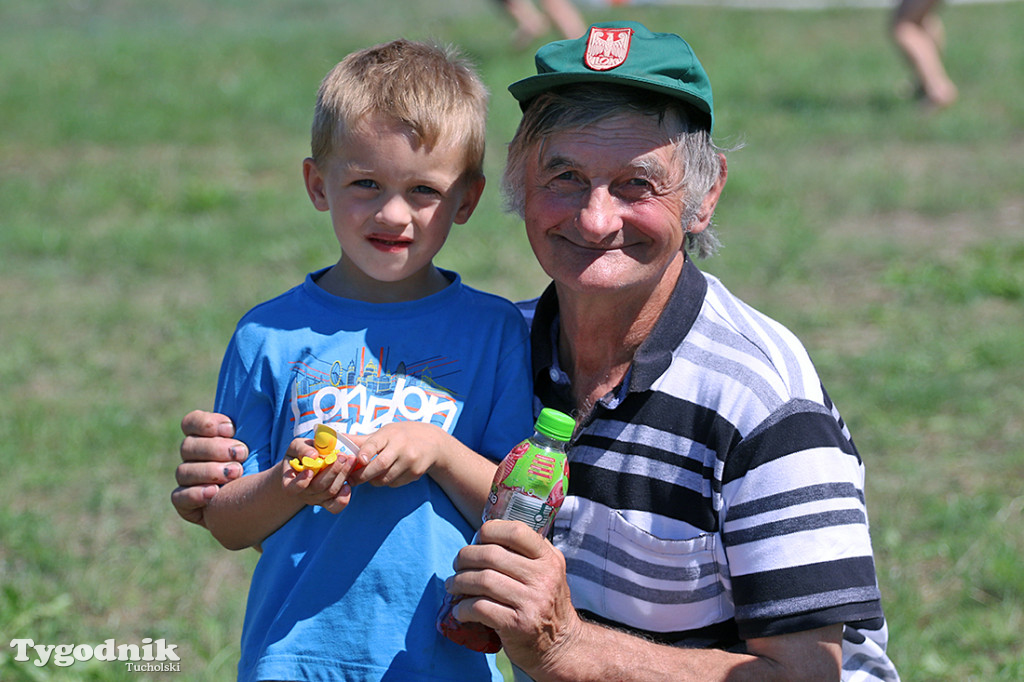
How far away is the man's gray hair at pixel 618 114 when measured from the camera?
7.57ft

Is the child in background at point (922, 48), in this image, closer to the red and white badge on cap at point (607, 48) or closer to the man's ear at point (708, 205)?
→ the man's ear at point (708, 205)

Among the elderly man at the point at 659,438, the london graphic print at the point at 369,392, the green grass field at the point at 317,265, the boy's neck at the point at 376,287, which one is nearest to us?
the elderly man at the point at 659,438

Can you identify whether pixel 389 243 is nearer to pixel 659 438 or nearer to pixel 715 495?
pixel 659 438

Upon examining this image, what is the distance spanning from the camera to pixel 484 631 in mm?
2080

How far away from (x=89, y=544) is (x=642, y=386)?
2894 mm

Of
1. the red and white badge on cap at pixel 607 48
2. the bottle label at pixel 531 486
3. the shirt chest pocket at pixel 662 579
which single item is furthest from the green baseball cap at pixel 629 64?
the shirt chest pocket at pixel 662 579

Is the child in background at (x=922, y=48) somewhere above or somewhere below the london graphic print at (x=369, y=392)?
above

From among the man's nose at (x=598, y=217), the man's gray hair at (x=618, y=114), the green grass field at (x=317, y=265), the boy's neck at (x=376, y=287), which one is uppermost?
the man's gray hair at (x=618, y=114)

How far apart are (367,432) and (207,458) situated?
366 millimetres

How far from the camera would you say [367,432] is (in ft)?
7.33

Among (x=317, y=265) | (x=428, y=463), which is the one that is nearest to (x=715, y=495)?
(x=428, y=463)

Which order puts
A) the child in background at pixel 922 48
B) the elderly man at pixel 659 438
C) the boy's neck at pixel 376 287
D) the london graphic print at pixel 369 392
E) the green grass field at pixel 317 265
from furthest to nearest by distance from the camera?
the child in background at pixel 922 48 < the green grass field at pixel 317 265 < the boy's neck at pixel 376 287 < the london graphic print at pixel 369 392 < the elderly man at pixel 659 438

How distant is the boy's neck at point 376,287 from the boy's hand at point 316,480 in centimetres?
44

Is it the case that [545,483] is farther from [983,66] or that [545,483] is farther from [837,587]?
[983,66]
